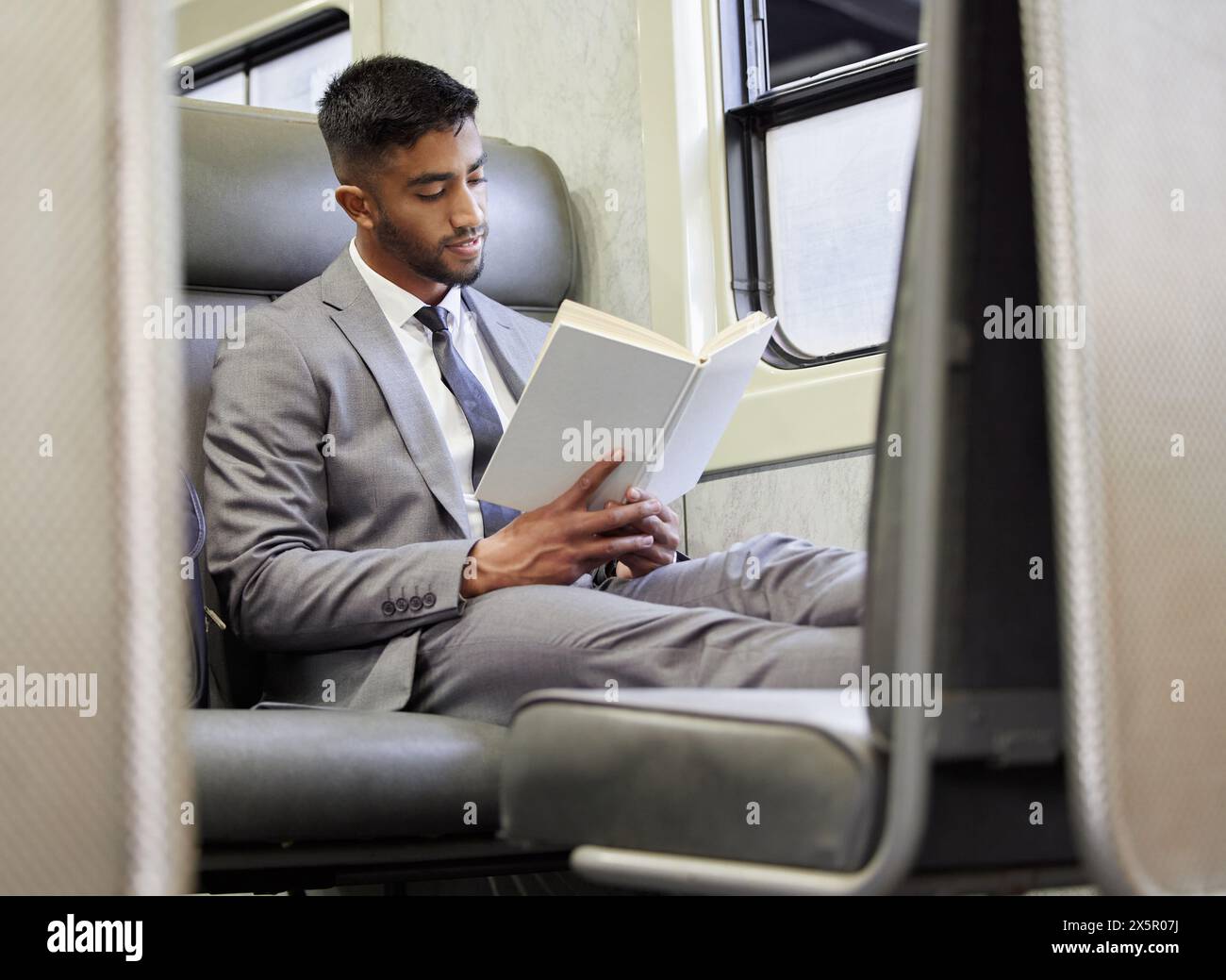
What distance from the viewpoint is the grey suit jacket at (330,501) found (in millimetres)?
1663

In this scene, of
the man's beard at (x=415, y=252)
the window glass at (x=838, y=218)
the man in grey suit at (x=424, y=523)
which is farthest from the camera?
the window glass at (x=838, y=218)

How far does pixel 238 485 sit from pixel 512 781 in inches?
38.3

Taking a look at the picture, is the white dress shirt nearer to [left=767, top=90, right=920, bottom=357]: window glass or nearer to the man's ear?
the man's ear

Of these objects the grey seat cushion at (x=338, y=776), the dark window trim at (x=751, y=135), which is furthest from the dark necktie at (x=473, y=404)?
the dark window trim at (x=751, y=135)

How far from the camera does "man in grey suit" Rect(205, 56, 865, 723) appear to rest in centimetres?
Answer: 153

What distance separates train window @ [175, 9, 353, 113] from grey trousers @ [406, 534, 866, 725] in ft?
7.55

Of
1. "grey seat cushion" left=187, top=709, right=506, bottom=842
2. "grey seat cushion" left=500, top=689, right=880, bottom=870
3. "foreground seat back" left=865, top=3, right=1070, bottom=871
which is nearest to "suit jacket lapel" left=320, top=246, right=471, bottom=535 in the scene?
"grey seat cushion" left=187, top=709, right=506, bottom=842

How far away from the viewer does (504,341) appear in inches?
85.0

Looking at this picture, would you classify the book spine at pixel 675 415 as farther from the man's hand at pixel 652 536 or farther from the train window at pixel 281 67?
the train window at pixel 281 67

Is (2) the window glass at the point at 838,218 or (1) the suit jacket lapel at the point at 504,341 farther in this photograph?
(2) the window glass at the point at 838,218

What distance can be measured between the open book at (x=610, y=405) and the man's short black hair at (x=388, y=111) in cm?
60

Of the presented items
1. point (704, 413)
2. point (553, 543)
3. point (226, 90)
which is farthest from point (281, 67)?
point (553, 543)

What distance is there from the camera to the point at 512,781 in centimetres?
90
